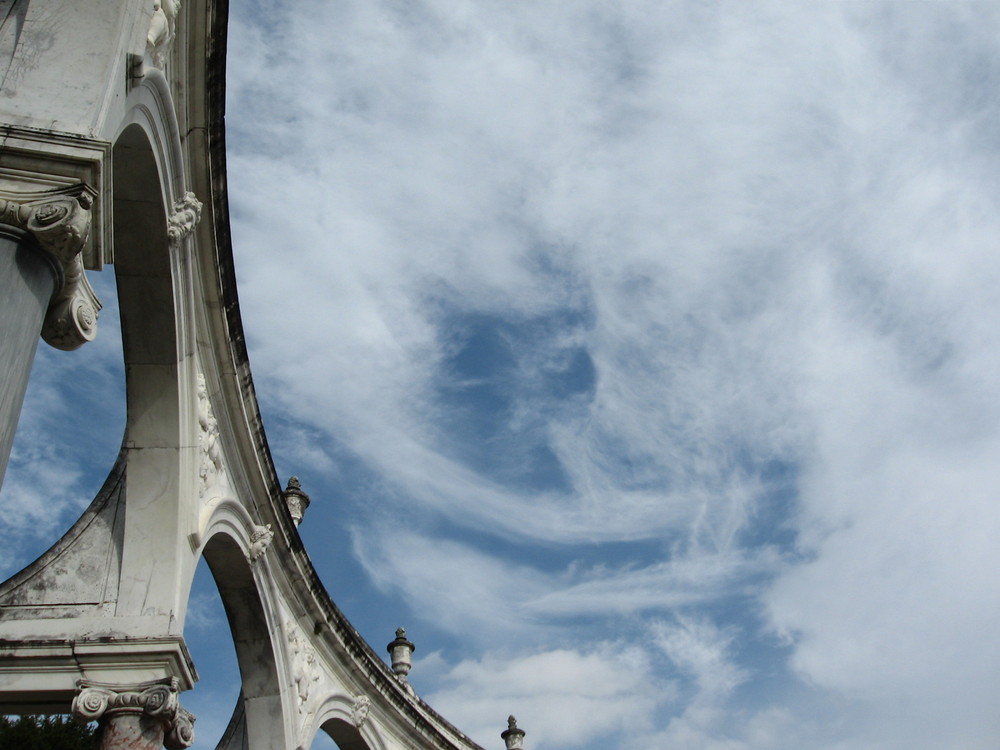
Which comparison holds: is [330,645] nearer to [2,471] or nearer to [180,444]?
[180,444]

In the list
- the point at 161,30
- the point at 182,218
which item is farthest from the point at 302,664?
the point at 161,30

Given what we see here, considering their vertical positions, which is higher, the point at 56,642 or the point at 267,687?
the point at 267,687

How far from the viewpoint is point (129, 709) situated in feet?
33.4

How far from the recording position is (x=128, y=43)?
322 inches

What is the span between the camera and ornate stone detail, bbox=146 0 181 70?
9.02m

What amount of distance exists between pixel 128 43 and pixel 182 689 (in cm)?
694

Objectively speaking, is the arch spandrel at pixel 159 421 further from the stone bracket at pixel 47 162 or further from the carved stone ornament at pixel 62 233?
the carved stone ornament at pixel 62 233

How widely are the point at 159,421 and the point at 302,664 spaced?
7.03 metres

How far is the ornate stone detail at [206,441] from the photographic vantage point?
41.6 feet

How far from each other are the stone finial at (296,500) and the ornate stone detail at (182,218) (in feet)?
36.7

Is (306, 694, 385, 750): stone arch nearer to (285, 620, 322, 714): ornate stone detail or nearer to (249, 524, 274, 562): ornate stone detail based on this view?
(285, 620, 322, 714): ornate stone detail

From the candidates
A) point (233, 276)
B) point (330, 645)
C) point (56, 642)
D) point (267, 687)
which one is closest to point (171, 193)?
point (233, 276)

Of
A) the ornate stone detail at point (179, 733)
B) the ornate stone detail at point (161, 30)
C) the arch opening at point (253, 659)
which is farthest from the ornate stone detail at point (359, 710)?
the ornate stone detail at point (161, 30)

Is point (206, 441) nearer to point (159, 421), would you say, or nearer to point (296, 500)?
point (159, 421)
